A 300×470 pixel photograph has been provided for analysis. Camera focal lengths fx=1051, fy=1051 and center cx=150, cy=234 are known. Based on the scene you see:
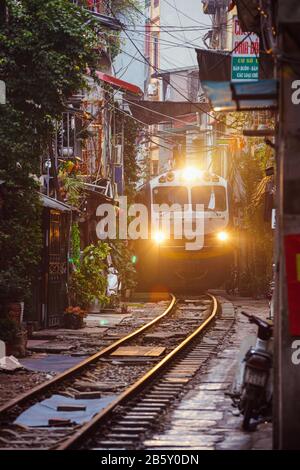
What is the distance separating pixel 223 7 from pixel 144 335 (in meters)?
31.4

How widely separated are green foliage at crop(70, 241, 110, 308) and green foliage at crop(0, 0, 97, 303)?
5086 mm

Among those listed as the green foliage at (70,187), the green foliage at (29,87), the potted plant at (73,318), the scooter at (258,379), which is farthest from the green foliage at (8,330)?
the green foliage at (70,187)

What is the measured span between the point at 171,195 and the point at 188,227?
5.36 feet

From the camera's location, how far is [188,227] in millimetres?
32656

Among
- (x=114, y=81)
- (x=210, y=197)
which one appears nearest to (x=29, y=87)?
→ (x=114, y=81)

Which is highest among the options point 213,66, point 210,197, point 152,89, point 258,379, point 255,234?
point 152,89

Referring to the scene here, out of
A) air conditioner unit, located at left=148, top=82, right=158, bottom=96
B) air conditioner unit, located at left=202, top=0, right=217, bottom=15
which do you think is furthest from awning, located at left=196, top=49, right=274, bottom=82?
air conditioner unit, located at left=148, top=82, right=158, bottom=96

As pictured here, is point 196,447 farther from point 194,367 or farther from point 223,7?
point 223,7

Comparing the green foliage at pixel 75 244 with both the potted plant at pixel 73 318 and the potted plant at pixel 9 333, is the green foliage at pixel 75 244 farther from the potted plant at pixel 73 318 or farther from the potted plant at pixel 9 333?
the potted plant at pixel 9 333

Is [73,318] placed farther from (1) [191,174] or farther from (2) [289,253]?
(2) [289,253]

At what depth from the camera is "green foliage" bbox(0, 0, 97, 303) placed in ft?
61.4

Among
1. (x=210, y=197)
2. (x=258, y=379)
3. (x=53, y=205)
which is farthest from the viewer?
(x=210, y=197)

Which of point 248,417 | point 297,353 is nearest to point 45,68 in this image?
point 248,417

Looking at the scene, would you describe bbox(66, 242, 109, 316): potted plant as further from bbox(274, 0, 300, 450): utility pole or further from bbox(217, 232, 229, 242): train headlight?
bbox(274, 0, 300, 450): utility pole
